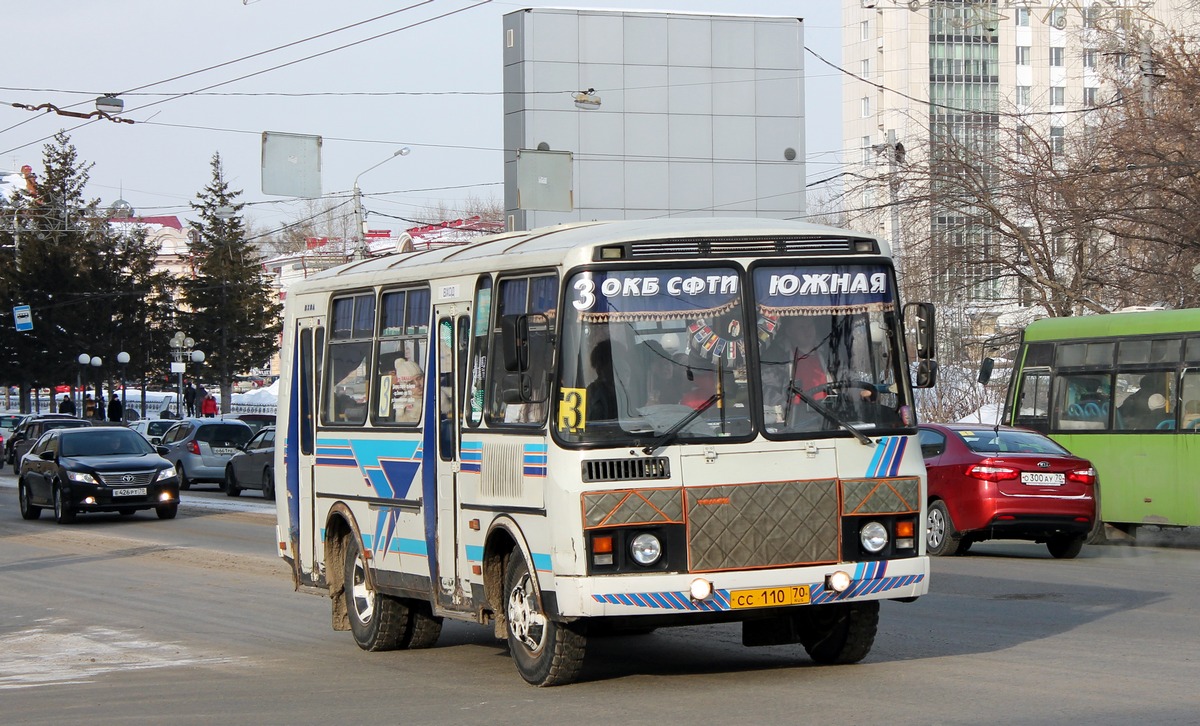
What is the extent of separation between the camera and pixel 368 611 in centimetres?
1196

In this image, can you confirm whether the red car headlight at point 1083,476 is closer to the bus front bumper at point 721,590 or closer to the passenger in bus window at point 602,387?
the bus front bumper at point 721,590

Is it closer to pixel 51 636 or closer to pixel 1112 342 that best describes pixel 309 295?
pixel 51 636

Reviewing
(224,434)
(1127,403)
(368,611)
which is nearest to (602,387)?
(368,611)

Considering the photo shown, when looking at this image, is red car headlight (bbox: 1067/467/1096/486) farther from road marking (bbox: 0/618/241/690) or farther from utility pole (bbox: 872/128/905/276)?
utility pole (bbox: 872/128/905/276)

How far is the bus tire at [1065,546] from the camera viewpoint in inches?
734

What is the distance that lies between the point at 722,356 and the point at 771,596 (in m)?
1.34

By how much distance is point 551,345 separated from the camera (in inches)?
365

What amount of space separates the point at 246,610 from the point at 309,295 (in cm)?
341

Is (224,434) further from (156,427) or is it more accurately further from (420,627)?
(420,627)

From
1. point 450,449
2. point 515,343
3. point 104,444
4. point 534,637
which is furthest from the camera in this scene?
point 104,444

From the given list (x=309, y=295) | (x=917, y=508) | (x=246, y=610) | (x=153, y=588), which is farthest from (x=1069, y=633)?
(x=153, y=588)

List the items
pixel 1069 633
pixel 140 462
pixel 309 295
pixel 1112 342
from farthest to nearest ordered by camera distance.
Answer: pixel 140 462 < pixel 1112 342 < pixel 309 295 < pixel 1069 633

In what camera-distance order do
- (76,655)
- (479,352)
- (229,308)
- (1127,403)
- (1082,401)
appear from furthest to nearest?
(229,308) → (1082,401) → (1127,403) → (76,655) → (479,352)

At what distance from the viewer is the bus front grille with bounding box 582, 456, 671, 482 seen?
897 cm
